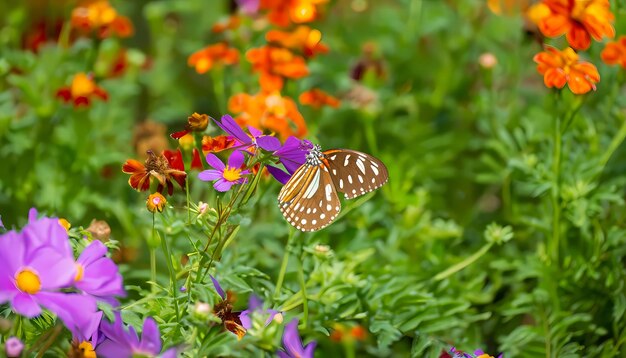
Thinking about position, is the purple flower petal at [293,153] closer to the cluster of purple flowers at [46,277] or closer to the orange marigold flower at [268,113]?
the cluster of purple flowers at [46,277]

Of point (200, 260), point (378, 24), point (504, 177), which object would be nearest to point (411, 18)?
point (378, 24)

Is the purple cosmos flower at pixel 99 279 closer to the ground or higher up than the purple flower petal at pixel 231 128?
closer to the ground

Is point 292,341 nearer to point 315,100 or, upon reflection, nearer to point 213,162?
point 213,162

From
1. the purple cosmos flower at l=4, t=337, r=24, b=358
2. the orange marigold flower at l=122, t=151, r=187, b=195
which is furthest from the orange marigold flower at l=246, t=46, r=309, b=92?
the purple cosmos flower at l=4, t=337, r=24, b=358

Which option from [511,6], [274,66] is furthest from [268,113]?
[511,6]

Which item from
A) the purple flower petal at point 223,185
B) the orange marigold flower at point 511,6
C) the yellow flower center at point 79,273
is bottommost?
the orange marigold flower at point 511,6

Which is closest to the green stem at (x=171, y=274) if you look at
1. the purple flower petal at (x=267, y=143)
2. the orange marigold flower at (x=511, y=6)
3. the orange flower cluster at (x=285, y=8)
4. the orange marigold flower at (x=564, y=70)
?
the purple flower petal at (x=267, y=143)

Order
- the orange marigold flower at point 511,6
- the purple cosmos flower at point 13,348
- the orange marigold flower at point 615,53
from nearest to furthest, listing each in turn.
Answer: the purple cosmos flower at point 13,348, the orange marigold flower at point 615,53, the orange marigold flower at point 511,6

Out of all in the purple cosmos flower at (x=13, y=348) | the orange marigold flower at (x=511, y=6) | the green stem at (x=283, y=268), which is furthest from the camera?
the orange marigold flower at (x=511, y=6)
